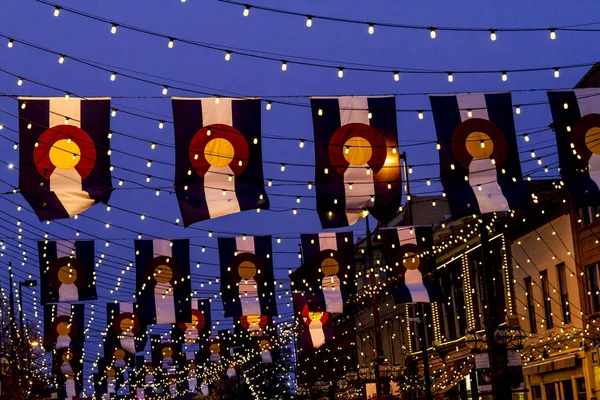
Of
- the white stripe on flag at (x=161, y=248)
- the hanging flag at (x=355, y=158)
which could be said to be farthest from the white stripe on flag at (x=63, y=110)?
the white stripe on flag at (x=161, y=248)

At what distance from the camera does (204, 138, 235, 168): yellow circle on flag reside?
1919cm

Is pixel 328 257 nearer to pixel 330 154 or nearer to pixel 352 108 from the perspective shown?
pixel 330 154

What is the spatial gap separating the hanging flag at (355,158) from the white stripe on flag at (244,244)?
29.6ft

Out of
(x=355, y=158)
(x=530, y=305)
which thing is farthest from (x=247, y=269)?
(x=355, y=158)

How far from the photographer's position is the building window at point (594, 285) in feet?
94.1

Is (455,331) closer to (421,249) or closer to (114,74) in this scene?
(421,249)

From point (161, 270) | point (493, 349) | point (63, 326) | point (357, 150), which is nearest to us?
point (357, 150)

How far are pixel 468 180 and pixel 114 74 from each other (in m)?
7.24

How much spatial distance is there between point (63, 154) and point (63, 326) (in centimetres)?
2210

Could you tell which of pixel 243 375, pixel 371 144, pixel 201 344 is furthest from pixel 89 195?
pixel 243 375

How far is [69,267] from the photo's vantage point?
30062 mm

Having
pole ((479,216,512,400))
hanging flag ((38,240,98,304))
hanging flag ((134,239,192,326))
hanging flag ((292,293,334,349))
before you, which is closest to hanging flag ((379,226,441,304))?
hanging flag ((134,239,192,326))

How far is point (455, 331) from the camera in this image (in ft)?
140

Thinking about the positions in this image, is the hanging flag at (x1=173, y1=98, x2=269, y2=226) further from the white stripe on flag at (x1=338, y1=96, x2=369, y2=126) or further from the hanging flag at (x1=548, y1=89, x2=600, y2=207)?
the hanging flag at (x1=548, y1=89, x2=600, y2=207)
